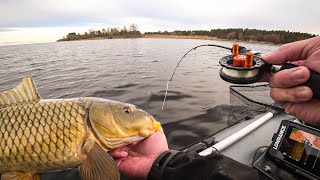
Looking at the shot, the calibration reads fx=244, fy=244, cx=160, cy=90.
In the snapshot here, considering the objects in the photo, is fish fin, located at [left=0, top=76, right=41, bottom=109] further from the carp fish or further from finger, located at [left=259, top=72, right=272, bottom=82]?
finger, located at [left=259, top=72, right=272, bottom=82]

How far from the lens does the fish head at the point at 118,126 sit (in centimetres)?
206

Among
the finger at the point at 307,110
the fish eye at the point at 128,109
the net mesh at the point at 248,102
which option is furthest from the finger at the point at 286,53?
the net mesh at the point at 248,102

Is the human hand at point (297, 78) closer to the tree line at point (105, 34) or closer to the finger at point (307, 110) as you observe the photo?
the finger at point (307, 110)

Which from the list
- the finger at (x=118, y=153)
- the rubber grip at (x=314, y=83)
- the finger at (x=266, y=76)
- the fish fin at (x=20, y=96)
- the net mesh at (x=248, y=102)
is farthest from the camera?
the net mesh at (x=248, y=102)

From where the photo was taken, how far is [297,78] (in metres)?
1.67

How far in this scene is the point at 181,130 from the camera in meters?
5.91

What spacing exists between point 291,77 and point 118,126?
1380mm

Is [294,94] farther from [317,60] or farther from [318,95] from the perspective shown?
[317,60]

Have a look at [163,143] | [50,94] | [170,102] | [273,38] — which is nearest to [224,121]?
[170,102]

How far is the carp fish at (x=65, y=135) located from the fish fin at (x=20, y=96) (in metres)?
0.06

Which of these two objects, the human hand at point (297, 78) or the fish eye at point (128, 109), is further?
the fish eye at point (128, 109)

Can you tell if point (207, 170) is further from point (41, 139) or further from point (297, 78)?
point (41, 139)

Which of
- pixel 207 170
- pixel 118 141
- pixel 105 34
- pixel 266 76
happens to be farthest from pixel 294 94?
pixel 105 34

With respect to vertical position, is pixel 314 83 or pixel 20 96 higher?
pixel 314 83
